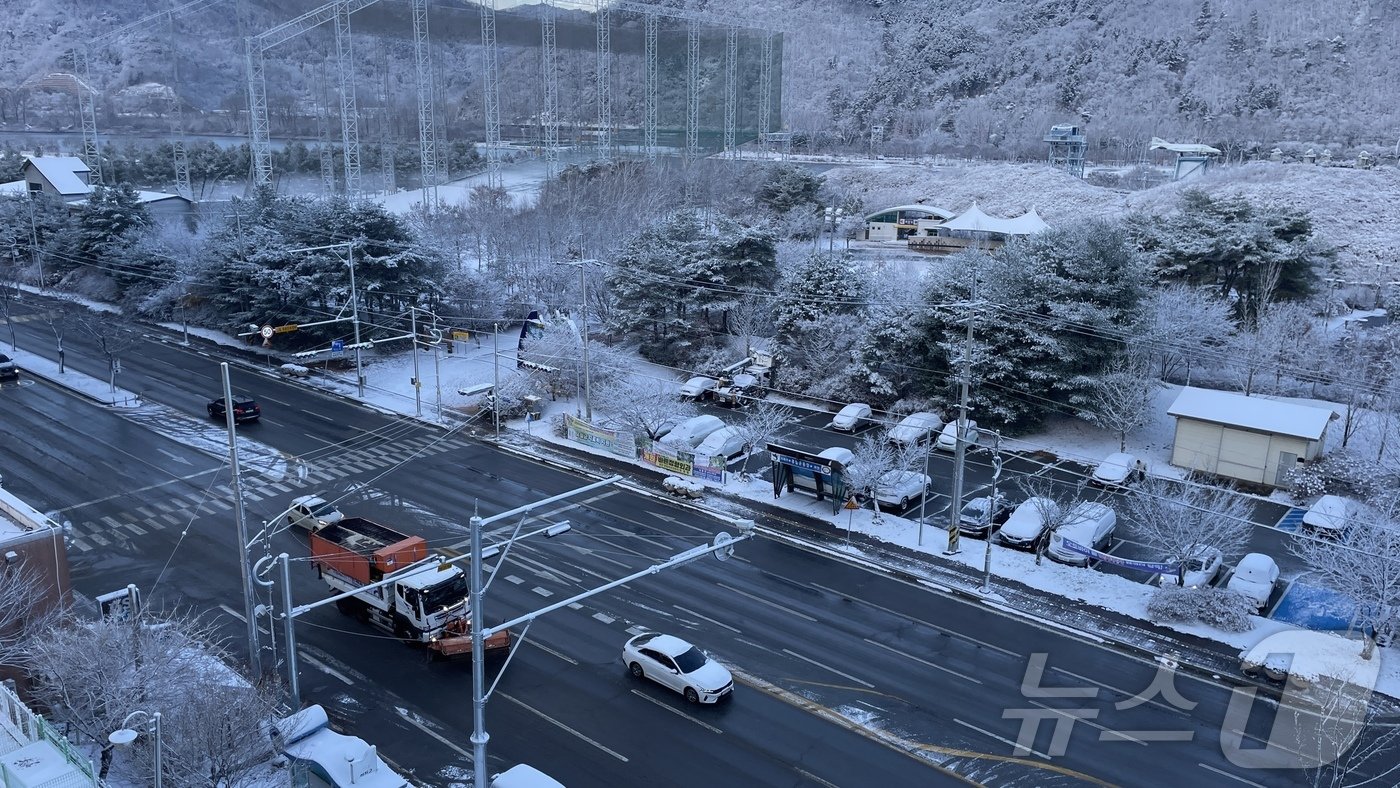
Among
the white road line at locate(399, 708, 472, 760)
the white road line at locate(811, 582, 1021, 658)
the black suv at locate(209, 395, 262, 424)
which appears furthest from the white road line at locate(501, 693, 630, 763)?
the black suv at locate(209, 395, 262, 424)

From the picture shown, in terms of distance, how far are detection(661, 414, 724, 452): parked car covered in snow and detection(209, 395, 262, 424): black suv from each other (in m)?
15.0

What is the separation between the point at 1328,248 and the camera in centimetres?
4006

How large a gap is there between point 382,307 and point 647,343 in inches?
504

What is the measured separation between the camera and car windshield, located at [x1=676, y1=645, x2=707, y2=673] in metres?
17.3

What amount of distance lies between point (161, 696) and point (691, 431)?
65.1ft

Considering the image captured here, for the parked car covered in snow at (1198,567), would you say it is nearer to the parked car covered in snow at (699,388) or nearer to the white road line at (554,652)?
the white road line at (554,652)

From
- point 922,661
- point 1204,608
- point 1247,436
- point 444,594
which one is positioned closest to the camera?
point 444,594

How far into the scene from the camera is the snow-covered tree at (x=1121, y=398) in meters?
30.8

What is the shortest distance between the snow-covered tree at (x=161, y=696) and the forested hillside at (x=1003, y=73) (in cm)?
7456

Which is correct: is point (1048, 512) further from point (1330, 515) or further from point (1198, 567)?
point (1330, 515)

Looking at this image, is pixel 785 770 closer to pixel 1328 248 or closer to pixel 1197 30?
pixel 1328 248

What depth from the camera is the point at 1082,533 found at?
23.8 m

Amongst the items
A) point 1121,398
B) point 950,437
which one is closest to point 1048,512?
point 950,437

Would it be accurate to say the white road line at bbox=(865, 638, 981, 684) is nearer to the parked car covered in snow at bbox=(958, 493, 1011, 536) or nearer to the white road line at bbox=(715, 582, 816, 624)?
the white road line at bbox=(715, 582, 816, 624)
